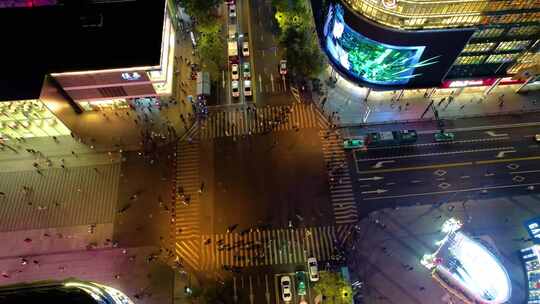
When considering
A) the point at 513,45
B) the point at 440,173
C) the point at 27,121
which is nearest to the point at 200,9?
the point at 27,121

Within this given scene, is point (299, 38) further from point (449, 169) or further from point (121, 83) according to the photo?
point (449, 169)

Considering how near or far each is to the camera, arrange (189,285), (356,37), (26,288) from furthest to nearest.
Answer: (356,37), (189,285), (26,288)

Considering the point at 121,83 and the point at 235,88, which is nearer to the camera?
the point at 121,83

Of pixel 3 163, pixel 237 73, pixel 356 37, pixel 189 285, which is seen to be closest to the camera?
pixel 189 285

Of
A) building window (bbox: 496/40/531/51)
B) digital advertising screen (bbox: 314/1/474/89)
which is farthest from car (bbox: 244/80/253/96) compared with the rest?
building window (bbox: 496/40/531/51)

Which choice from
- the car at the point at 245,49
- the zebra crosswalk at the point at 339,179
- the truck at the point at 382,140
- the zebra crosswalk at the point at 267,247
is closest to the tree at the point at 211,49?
the car at the point at 245,49

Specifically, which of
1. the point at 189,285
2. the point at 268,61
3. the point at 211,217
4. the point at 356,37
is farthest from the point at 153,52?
the point at 189,285

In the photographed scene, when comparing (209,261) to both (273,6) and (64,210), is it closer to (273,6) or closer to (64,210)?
(64,210)

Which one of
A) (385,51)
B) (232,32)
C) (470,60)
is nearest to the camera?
(385,51)
